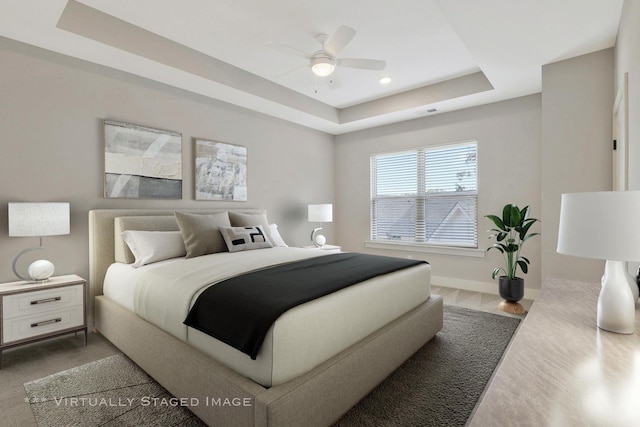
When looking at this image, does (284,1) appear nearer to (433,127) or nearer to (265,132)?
(265,132)

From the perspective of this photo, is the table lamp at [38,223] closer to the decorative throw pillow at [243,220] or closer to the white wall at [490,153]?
the decorative throw pillow at [243,220]

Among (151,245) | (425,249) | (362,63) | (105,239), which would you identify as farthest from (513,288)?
(105,239)

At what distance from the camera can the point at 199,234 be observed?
3119 mm

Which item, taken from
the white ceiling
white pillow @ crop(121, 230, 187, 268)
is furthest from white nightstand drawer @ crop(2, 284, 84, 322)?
the white ceiling

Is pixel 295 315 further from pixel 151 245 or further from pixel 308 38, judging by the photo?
pixel 308 38

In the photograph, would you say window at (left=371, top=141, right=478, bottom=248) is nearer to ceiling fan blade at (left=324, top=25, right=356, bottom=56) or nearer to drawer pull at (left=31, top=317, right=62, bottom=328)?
ceiling fan blade at (left=324, top=25, right=356, bottom=56)

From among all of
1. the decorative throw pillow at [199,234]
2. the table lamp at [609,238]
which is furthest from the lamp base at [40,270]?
the table lamp at [609,238]

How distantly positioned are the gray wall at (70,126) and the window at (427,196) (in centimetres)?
261

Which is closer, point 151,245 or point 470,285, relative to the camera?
point 151,245

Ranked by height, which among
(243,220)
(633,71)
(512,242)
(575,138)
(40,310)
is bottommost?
(40,310)

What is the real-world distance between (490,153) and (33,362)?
5.23 metres

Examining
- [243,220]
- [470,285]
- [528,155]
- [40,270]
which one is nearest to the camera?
[40,270]

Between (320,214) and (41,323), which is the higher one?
(320,214)

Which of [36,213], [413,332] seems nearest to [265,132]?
[36,213]
